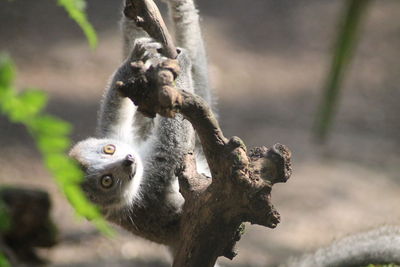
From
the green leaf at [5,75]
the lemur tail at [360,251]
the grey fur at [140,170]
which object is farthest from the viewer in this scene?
the grey fur at [140,170]

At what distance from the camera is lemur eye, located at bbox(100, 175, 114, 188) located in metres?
4.07

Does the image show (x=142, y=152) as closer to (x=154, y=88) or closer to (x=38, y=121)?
(x=154, y=88)

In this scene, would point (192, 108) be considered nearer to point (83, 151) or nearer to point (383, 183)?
point (83, 151)

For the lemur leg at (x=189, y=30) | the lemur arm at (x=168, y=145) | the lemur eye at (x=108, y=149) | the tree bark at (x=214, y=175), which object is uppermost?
the lemur leg at (x=189, y=30)

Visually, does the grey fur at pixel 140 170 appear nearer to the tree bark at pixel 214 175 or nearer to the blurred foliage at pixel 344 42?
the tree bark at pixel 214 175

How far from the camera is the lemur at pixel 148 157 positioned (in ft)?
12.3

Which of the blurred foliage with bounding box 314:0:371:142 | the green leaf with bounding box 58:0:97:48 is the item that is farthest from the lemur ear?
the blurred foliage with bounding box 314:0:371:142

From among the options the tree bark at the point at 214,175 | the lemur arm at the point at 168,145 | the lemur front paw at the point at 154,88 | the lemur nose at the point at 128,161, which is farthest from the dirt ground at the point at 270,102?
the lemur front paw at the point at 154,88

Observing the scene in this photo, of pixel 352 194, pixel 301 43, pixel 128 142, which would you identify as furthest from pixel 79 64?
pixel 128 142

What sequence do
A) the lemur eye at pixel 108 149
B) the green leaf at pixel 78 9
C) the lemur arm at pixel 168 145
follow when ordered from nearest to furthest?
1. the green leaf at pixel 78 9
2. the lemur arm at pixel 168 145
3. the lemur eye at pixel 108 149

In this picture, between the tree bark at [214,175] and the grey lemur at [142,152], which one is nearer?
the tree bark at [214,175]

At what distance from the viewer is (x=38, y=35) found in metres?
12.1

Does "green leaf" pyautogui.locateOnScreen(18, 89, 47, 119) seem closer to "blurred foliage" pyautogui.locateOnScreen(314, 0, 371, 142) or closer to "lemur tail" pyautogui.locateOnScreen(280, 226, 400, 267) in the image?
"lemur tail" pyautogui.locateOnScreen(280, 226, 400, 267)

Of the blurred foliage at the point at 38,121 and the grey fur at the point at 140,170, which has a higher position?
the grey fur at the point at 140,170
